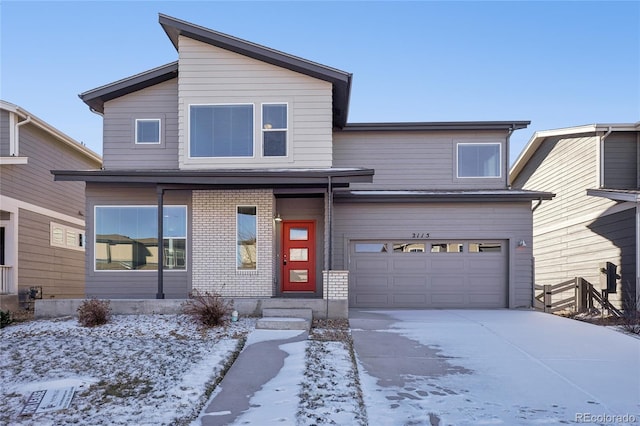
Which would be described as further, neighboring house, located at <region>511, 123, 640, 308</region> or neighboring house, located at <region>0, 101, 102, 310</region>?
neighboring house, located at <region>0, 101, 102, 310</region>

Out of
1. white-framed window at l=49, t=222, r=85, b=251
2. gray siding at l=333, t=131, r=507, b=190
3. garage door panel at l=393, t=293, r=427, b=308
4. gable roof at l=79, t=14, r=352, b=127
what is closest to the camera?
gable roof at l=79, t=14, r=352, b=127

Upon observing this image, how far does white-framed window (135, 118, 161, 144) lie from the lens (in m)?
12.8

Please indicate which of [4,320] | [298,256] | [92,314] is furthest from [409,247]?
[4,320]

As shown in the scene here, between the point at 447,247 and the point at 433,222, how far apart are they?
32.1 inches

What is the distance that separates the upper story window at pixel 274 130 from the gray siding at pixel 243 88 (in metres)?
0.13

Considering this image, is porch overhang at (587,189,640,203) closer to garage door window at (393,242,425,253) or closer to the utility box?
the utility box

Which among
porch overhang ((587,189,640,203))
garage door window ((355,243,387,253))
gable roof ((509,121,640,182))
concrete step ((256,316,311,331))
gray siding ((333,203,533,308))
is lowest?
concrete step ((256,316,311,331))

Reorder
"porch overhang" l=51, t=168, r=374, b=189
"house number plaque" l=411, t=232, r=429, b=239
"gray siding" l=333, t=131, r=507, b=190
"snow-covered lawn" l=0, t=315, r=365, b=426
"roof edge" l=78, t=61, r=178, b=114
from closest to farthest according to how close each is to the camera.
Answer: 1. "snow-covered lawn" l=0, t=315, r=365, b=426
2. "porch overhang" l=51, t=168, r=374, b=189
3. "roof edge" l=78, t=61, r=178, b=114
4. "house number plaque" l=411, t=232, r=429, b=239
5. "gray siding" l=333, t=131, r=507, b=190

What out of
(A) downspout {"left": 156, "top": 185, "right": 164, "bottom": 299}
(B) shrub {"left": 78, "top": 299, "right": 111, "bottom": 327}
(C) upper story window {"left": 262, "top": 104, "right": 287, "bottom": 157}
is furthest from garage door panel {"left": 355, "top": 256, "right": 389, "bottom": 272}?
(B) shrub {"left": 78, "top": 299, "right": 111, "bottom": 327}

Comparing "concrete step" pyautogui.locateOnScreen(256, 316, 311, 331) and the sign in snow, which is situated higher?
"concrete step" pyautogui.locateOnScreen(256, 316, 311, 331)

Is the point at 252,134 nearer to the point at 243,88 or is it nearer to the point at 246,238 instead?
the point at 243,88

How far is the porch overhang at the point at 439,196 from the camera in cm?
1316

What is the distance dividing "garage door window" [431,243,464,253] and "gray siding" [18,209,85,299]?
12.0m

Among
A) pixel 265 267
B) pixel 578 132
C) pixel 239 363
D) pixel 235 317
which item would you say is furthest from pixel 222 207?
pixel 578 132
